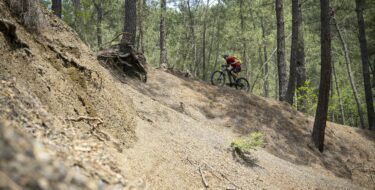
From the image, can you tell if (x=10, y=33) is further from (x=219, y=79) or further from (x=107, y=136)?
(x=219, y=79)

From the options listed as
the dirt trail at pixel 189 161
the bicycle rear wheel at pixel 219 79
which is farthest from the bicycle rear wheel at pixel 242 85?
the dirt trail at pixel 189 161

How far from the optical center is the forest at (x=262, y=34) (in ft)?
48.6

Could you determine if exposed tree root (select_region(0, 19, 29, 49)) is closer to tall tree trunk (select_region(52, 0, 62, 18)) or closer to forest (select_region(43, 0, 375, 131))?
forest (select_region(43, 0, 375, 131))

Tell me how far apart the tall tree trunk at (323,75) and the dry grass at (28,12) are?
877 centimetres

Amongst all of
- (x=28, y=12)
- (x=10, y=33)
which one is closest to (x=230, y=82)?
(x=28, y=12)

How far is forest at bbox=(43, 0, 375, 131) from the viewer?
14.8 metres

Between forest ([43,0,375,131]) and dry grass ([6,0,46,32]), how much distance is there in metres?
5.48

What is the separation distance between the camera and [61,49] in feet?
17.9

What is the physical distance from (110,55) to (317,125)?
721cm

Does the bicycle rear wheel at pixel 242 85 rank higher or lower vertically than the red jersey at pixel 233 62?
lower

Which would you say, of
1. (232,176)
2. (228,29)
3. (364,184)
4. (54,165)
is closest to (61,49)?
(232,176)

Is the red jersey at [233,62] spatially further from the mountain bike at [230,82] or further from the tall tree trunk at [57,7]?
the tall tree trunk at [57,7]

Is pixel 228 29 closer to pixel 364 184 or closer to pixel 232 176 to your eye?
pixel 364 184

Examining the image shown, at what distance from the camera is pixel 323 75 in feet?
36.9
